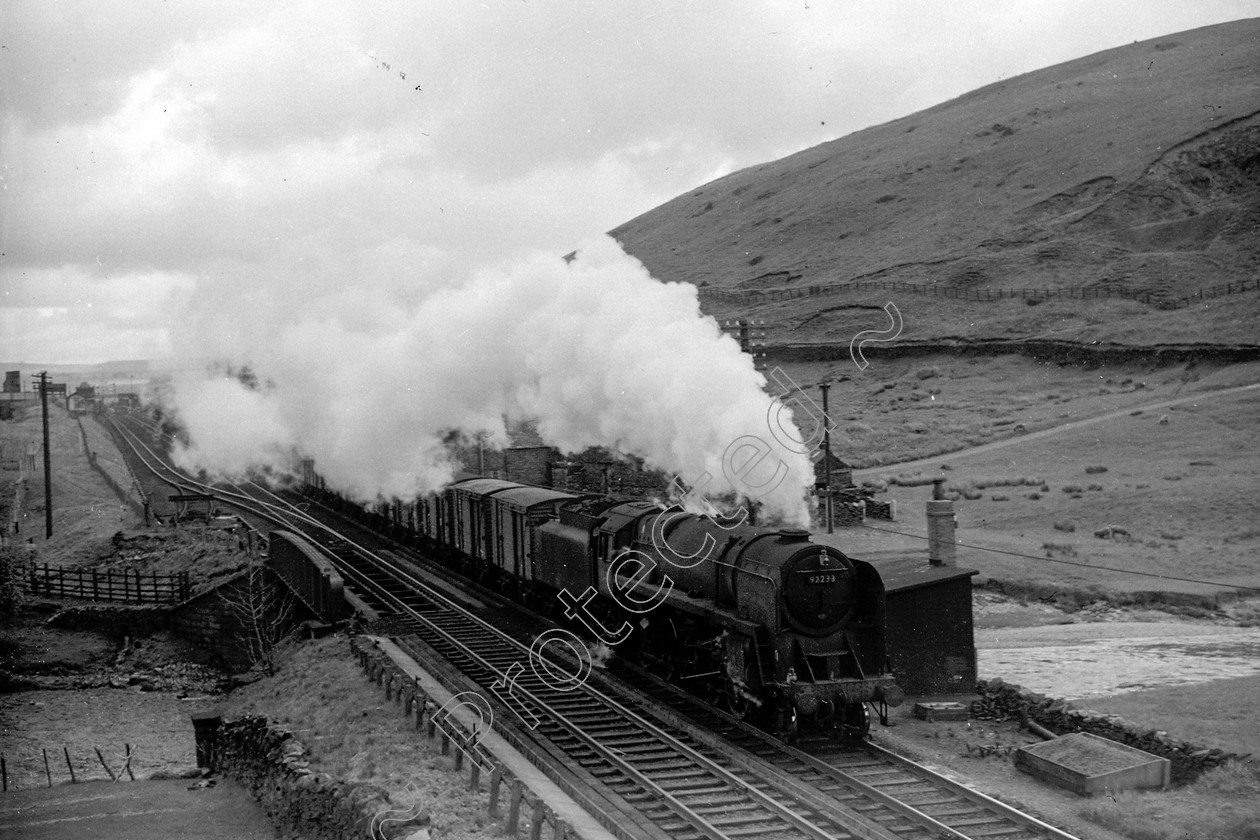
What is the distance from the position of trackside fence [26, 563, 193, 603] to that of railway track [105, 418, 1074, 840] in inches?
616

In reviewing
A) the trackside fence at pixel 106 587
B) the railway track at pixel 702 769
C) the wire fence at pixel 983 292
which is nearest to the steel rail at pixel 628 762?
the railway track at pixel 702 769

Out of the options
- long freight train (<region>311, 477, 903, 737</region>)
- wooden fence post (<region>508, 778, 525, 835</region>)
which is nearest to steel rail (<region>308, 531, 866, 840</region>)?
long freight train (<region>311, 477, 903, 737</region>)

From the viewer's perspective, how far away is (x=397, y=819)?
Result: 11.0m

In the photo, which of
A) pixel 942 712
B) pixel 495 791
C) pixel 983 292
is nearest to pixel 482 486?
pixel 942 712

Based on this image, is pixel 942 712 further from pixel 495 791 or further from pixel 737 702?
pixel 495 791

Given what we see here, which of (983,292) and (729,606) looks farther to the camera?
(983,292)

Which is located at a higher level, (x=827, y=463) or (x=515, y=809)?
(x=827, y=463)

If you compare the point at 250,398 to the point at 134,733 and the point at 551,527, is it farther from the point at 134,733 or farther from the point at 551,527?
the point at 551,527

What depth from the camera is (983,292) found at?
83.9m

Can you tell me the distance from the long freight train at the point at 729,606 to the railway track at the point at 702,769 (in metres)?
0.57

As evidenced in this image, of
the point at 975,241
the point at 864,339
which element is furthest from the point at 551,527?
the point at 975,241

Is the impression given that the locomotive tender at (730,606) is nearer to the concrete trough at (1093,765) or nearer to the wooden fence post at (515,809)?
the concrete trough at (1093,765)

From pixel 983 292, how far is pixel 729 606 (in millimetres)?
75840

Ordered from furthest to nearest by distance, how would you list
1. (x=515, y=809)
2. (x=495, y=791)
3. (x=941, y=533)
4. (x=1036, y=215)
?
(x=1036, y=215)
(x=941, y=533)
(x=495, y=791)
(x=515, y=809)
